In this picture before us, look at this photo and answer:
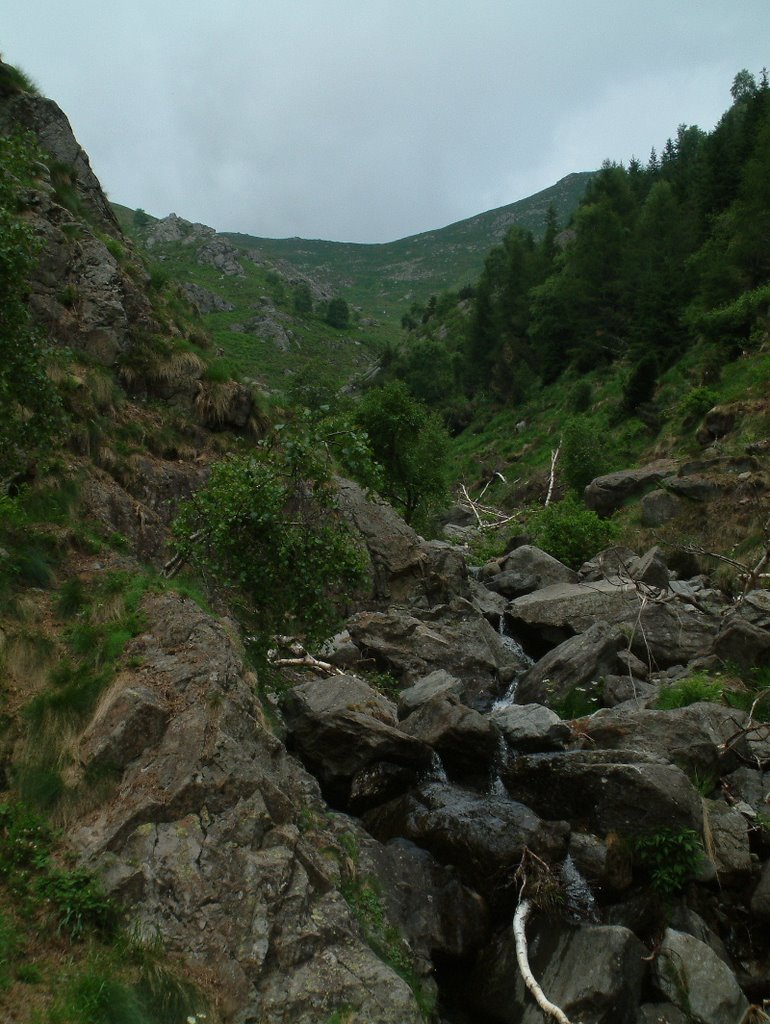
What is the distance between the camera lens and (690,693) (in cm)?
1463

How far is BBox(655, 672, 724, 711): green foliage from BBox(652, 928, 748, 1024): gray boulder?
19.8ft

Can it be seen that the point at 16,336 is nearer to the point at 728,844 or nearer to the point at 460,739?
the point at 460,739

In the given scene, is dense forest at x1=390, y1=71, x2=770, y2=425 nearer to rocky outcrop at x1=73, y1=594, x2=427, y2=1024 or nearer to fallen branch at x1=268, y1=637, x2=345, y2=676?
fallen branch at x1=268, y1=637, x2=345, y2=676

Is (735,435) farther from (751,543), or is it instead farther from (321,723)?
(321,723)

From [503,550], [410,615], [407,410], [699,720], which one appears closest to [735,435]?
[503,550]

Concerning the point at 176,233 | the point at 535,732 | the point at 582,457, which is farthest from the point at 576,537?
the point at 176,233

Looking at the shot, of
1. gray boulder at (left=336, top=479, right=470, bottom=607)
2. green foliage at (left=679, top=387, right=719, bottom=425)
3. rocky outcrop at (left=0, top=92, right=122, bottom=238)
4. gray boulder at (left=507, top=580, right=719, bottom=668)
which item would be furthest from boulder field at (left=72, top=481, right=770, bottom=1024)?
green foliage at (left=679, top=387, right=719, bottom=425)

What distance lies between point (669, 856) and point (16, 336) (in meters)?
12.0

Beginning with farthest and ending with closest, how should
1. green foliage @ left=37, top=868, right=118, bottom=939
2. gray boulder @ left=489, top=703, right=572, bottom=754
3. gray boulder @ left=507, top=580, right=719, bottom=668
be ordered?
gray boulder @ left=507, top=580, right=719, bottom=668, gray boulder @ left=489, top=703, right=572, bottom=754, green foliage @ left=37, top=868, right=118, bottom=939

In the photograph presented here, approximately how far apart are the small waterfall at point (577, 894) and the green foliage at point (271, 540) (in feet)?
17.4

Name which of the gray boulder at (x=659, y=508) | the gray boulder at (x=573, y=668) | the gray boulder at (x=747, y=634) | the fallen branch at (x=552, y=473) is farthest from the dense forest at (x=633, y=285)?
the gray boulder at (x=573, y=668)

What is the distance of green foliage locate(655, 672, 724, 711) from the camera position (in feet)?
47.5

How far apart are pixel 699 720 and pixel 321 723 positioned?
6.92 m

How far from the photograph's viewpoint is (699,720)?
1285 cm
